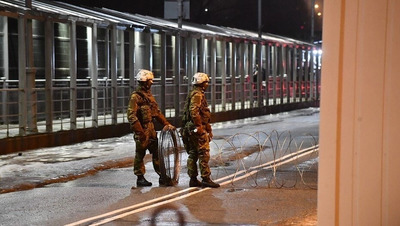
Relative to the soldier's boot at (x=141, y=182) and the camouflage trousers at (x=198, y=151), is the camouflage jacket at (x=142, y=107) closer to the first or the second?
the camouflage trousers at (x=198, y=151)

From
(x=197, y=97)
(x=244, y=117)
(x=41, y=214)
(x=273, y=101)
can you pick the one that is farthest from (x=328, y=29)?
(x=273, y=101)

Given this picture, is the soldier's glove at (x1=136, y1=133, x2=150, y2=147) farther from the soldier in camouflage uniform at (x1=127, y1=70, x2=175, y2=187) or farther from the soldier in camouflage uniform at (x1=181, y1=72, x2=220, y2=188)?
the soldier in camouflage uniform at (x1=181, y1=72, x2=220, y2=188)

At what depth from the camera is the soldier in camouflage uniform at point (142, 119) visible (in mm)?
11734

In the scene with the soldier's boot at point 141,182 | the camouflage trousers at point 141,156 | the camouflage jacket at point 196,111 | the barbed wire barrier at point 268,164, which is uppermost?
the camouflage jacket at point 196,111

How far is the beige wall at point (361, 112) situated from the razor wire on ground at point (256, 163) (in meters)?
7.05

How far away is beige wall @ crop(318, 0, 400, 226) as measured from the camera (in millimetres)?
4758

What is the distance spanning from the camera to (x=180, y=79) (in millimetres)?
25578

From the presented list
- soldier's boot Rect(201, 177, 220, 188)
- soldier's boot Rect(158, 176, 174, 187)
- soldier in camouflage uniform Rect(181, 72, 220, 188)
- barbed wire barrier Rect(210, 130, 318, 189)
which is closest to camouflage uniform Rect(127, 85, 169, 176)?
soldier's boot Rect(158, 176, 174, 187)

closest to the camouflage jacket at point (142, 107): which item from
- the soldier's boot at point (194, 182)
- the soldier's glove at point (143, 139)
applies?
the soldier's glove at point (143, 139)

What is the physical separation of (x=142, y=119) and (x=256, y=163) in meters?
3.95

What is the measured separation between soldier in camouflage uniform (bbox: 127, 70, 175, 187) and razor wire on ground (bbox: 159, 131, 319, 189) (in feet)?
0.65

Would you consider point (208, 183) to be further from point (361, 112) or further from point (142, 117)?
point (361, 112)

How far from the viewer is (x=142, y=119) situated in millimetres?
11883

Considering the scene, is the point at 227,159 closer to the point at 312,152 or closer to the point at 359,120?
the point at 312,152
